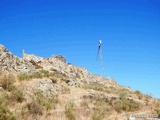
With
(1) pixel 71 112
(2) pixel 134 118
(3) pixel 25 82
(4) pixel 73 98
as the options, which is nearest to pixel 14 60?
(3) pixel 25 82

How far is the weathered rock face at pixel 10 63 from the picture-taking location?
24331 millimetres

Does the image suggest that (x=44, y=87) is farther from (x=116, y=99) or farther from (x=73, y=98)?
(x=116, y=99)

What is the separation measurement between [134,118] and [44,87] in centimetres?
894

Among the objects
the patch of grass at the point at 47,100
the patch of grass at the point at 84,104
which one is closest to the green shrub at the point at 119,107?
the patch of grass at the point at 84,104

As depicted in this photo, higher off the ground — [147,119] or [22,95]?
[22,95]

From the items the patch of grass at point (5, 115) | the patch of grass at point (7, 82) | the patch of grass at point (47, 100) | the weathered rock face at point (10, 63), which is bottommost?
the patch of grass at point (5, 115)

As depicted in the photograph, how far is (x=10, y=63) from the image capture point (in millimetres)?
25219

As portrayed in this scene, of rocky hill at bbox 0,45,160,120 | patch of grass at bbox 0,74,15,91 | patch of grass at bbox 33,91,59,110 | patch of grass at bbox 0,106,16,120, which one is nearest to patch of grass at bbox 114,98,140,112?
rocky hill at bbox 0,45,160,120

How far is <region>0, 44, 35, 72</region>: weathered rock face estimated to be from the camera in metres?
24.3

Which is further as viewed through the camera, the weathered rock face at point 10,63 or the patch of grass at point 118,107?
the weathered rock face at point 10,63

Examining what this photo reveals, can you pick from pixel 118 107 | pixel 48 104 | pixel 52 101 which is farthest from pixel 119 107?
pixel 48 104

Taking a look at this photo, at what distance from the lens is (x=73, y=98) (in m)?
20.4

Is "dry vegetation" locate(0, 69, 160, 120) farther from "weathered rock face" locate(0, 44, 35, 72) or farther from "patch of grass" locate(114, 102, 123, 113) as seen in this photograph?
"weathered rock face" locate(0, 44, 35, 72)

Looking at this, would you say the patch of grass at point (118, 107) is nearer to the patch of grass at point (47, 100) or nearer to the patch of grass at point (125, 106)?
the patch of grass at point (125, 106)
